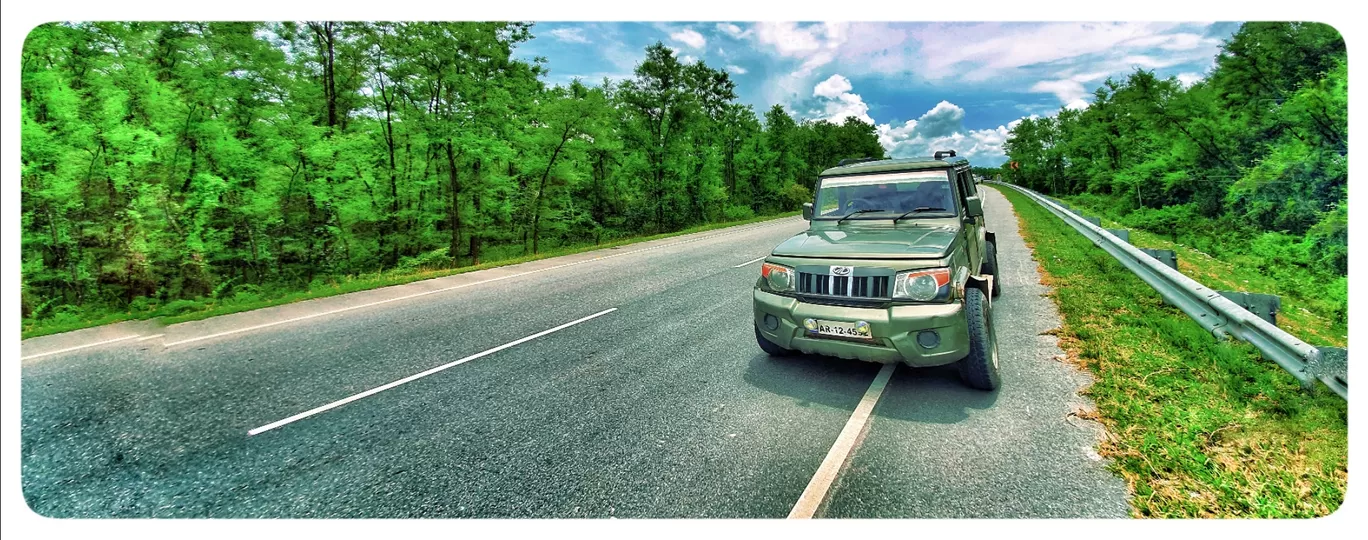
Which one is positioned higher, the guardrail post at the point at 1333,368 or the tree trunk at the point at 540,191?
the tree trunk at the point at 540,191

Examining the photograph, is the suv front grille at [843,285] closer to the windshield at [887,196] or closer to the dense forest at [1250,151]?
the windshield at [887,196]

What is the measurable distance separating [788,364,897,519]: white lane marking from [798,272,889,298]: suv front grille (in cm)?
80

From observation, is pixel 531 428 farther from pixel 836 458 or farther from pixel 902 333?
pixel 902 333

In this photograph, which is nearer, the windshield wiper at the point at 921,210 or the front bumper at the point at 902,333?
the front bumper at the point at 902,333

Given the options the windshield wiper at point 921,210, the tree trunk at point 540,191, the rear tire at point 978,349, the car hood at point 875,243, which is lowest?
the rear tire at point 978,349

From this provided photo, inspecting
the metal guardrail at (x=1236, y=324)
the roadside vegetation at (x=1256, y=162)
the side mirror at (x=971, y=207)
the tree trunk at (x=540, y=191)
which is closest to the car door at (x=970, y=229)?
the side mirror at (x=971, y=207)

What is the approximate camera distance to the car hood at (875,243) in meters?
3.65

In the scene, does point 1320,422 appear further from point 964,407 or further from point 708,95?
point 708,95

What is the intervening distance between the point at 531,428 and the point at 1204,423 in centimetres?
438

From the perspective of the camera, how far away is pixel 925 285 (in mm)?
3484

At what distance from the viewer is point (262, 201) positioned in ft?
43.1

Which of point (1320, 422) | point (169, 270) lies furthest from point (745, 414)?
point (169, 270)

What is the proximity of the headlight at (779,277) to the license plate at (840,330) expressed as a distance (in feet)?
1.47

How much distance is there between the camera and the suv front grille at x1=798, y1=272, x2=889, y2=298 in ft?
11.8
